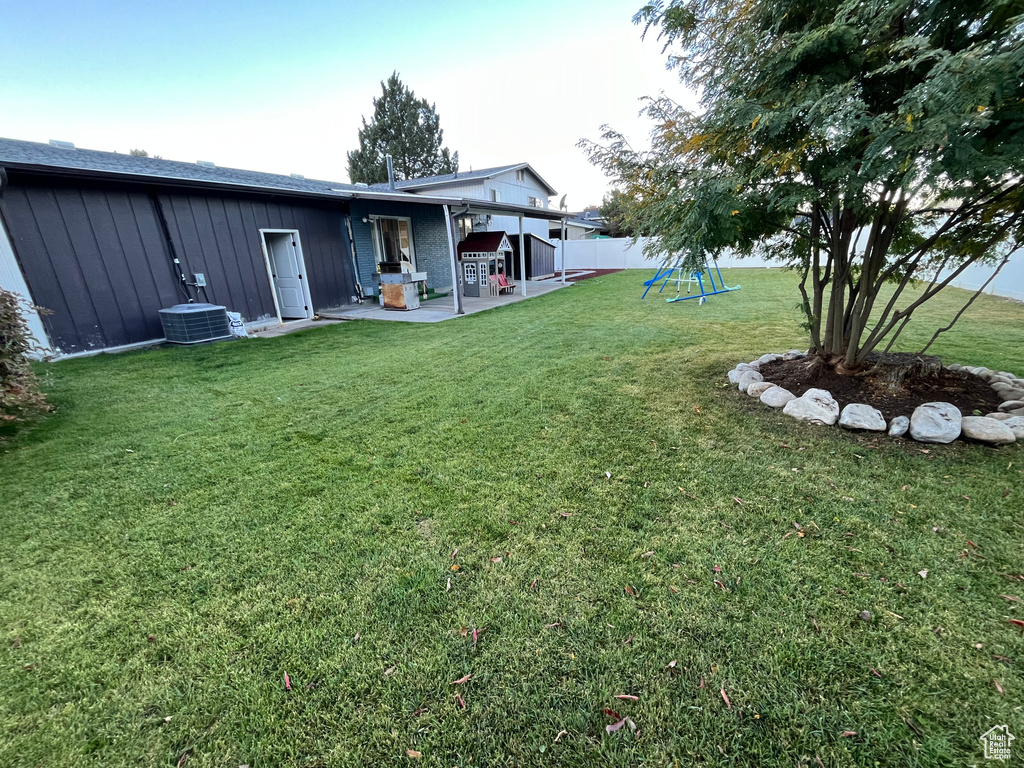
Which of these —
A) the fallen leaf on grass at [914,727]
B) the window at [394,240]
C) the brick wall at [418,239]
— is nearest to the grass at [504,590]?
the fallen leaf on grass at [914,727]

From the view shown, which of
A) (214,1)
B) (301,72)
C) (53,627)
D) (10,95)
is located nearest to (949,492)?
(53,627)

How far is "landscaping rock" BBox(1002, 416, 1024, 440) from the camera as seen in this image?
2.93 metres

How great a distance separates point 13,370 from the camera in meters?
3.63

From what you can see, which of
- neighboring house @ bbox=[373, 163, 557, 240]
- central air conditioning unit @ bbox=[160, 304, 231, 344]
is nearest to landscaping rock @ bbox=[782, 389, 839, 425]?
central air conditioning unit @ bbox=[160, 304, 231, 344]

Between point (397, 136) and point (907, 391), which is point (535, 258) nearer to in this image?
point (907, 391)

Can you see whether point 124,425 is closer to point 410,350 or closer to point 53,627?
point 53,627

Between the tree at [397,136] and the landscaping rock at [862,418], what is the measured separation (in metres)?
32.5

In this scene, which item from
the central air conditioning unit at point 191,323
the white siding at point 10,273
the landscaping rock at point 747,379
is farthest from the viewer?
the central air conditioning unit at point 191,323

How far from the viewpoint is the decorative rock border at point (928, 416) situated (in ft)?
9.65

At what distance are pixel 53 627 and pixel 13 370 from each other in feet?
11.0

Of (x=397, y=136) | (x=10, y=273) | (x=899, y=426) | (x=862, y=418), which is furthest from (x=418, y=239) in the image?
(x=397, y=136)

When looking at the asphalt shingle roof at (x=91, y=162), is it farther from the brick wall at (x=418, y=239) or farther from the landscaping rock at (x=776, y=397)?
the landscaping rock at (x=776, y=397)

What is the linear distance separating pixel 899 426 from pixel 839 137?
7.30 feet

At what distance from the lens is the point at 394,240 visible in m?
12.3
